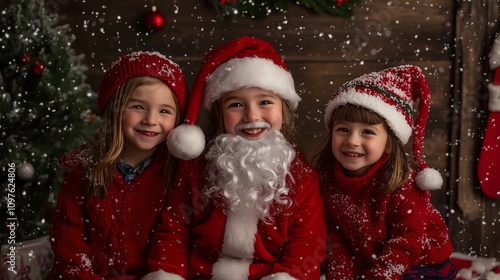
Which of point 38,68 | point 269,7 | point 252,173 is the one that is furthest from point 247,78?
point 269,7

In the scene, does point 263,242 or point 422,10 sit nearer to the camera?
point 263,242

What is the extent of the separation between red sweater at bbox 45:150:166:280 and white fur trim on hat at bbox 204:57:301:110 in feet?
1.12

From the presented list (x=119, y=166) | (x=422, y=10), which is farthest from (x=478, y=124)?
(x=119, y=166)

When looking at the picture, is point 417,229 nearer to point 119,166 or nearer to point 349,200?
point 349,200

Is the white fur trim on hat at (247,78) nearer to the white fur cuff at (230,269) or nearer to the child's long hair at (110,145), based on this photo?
the child's long hair at (110,145)

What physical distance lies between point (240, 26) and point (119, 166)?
1485 mm

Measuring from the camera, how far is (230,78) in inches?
74.8

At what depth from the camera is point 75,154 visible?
203cm

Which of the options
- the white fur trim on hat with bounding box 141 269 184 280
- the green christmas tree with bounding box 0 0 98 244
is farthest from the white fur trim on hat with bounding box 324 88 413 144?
the green christmas tree with bounding box 0 0 98 244

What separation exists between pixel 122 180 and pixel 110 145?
131mm

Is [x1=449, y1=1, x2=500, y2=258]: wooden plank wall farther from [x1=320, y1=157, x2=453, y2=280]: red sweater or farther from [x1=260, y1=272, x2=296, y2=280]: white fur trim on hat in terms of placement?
[x1=260, y1=272, x2=296, y2=280]: white fur trim on hat

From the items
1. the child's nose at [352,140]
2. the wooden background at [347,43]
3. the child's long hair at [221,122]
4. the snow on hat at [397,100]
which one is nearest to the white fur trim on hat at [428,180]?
the snow on hat at [397,100]

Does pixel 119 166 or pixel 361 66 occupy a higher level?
pixel 361 66

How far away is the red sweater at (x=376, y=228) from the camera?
1901 millimetres
